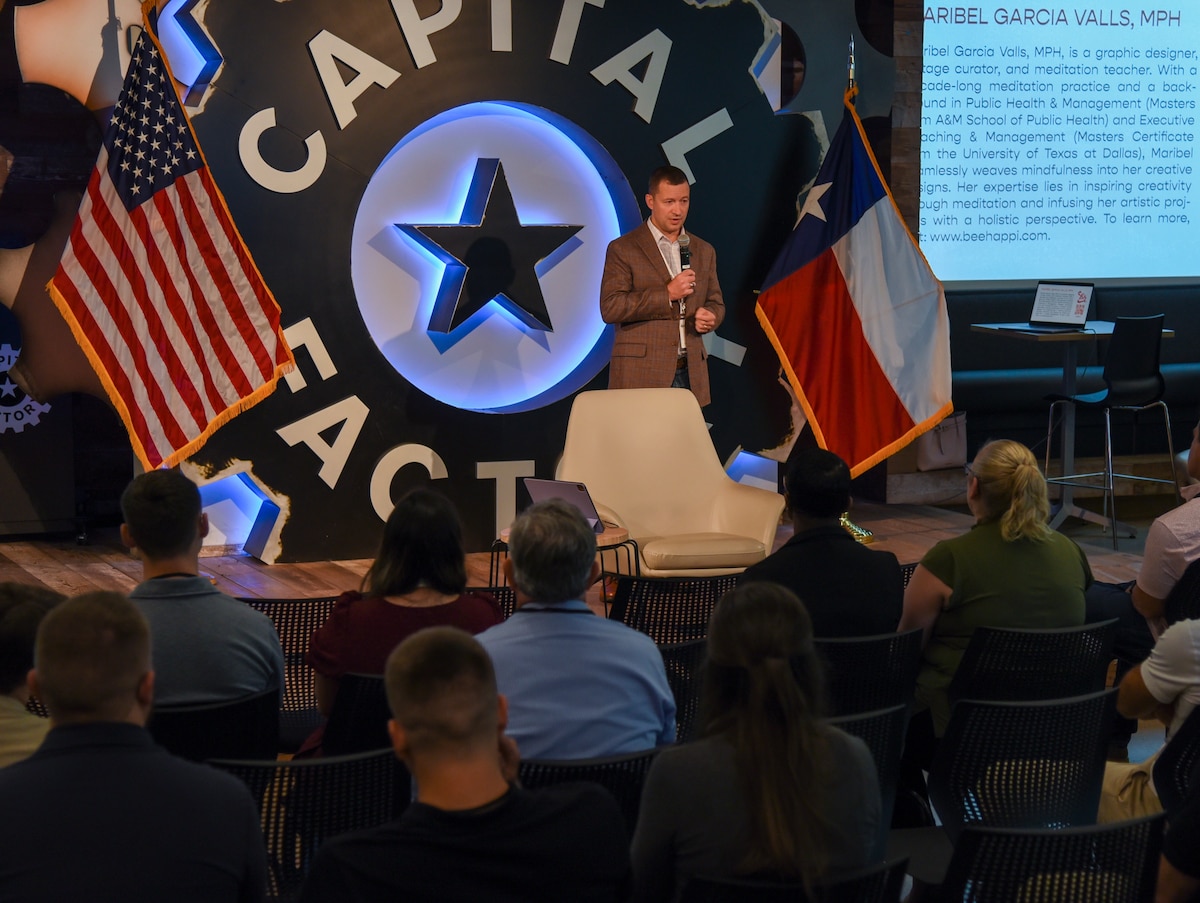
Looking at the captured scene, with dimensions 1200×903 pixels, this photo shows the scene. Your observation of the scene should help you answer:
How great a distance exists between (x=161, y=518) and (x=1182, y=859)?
1982 millimetres

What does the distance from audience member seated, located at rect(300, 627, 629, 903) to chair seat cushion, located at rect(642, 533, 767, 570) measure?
3409 mm

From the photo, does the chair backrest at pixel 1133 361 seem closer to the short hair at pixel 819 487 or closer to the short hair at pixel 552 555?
the short hair at pixel 819 487

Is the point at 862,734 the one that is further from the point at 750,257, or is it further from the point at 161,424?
the point at 750,257

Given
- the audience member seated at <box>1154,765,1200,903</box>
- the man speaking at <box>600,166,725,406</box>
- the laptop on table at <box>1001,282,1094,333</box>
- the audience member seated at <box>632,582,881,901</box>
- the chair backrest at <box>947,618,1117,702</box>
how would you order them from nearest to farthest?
the audience member seated at <box>632,582,881,901</box>
the audience member seated at <box>1154,765,1200,903</box>
the chair backrest at <box>947,618,1117,702</box>
the man speaking at <box>600,166,725,406</box>
the laptop on table at <box>1001,282,1094,333</box>

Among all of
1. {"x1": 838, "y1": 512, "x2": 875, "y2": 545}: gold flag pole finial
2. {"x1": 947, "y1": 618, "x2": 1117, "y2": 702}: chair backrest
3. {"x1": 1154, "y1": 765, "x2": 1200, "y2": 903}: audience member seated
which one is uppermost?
{"x1": 947, "y1": 618, "x2": 1117, "y2": 702}: chair backrest

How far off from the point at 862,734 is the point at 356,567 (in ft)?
14.2

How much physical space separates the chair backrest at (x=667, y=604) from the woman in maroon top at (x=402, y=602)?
60 cm

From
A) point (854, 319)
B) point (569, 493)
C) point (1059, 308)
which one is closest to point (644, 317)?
point (854, 319)

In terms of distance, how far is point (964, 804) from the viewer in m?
2.92

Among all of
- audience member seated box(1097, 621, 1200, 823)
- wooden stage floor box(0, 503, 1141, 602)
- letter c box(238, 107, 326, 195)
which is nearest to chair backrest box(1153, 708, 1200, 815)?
audience member seated box(1097, 621, 1200, 823)

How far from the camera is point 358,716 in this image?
2793 mm

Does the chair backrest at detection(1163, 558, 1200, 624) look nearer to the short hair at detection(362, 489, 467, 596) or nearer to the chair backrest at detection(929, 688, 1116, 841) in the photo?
the chair backrest at detection(929, 688, 1116, 841)

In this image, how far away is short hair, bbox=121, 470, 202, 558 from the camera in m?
2.98

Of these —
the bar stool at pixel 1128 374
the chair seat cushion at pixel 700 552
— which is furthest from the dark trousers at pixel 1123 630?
the bar stool at pixel 1128 374
